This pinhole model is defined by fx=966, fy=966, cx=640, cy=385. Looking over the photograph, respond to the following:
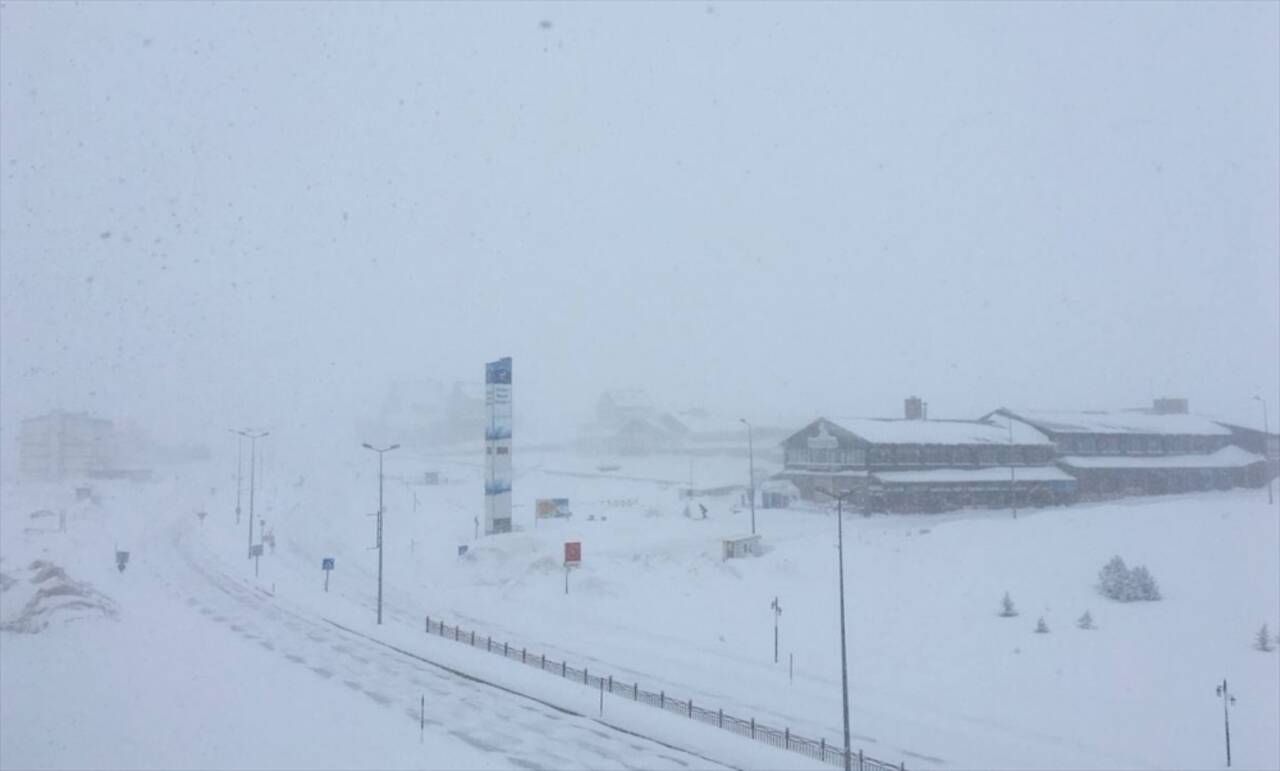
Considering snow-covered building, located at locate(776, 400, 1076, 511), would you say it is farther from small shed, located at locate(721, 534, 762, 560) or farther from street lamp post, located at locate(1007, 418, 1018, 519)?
small shed, located at locate(721, 534, 762, 560)

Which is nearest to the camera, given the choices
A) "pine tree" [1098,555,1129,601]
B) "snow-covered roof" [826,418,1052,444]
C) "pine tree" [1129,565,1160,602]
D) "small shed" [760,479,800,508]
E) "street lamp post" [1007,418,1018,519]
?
"pine tree" [1129,565,1160,602]

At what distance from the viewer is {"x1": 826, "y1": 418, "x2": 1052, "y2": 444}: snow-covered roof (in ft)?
223

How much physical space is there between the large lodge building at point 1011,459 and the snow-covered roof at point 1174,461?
11cm

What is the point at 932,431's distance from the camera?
235ft

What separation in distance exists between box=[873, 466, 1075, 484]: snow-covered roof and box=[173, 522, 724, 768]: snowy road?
4023cm

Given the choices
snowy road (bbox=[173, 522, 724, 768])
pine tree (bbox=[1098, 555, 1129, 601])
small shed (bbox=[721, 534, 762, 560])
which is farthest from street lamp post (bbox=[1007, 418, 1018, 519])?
snowy road (bbox=[173, 522, 724, 768])

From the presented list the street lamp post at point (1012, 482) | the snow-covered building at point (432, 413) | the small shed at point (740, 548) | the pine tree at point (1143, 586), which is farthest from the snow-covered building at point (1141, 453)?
the snow-covered building at point (432, 413)

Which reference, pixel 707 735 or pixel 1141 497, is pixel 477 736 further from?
pixel 1141 497

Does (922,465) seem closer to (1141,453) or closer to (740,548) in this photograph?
(740,548)

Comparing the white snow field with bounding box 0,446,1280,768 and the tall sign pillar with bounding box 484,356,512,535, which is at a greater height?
the tall sign pillar with bounding box 484,356,512,535

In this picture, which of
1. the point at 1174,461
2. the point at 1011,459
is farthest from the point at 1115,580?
the point at 1174,461

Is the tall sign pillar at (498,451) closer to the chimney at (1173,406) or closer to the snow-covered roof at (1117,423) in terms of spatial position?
the snow-covered roof at (1117,423)

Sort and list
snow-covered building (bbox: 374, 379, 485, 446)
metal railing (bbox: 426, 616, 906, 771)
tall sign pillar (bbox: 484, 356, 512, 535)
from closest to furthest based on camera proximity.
A: metal railing (bbox: 426, 616, 906, 771)
tall sign pillar (bbox: 484, 356, 512, 535)
snow-covered building (bbox: 374, 379, 485, 446)

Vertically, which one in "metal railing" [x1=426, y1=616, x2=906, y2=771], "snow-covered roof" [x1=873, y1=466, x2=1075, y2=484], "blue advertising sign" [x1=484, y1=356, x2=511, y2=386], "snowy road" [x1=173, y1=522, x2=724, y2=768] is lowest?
"metal railing" [x1=426, y1=616, x2=906, y2=771]
